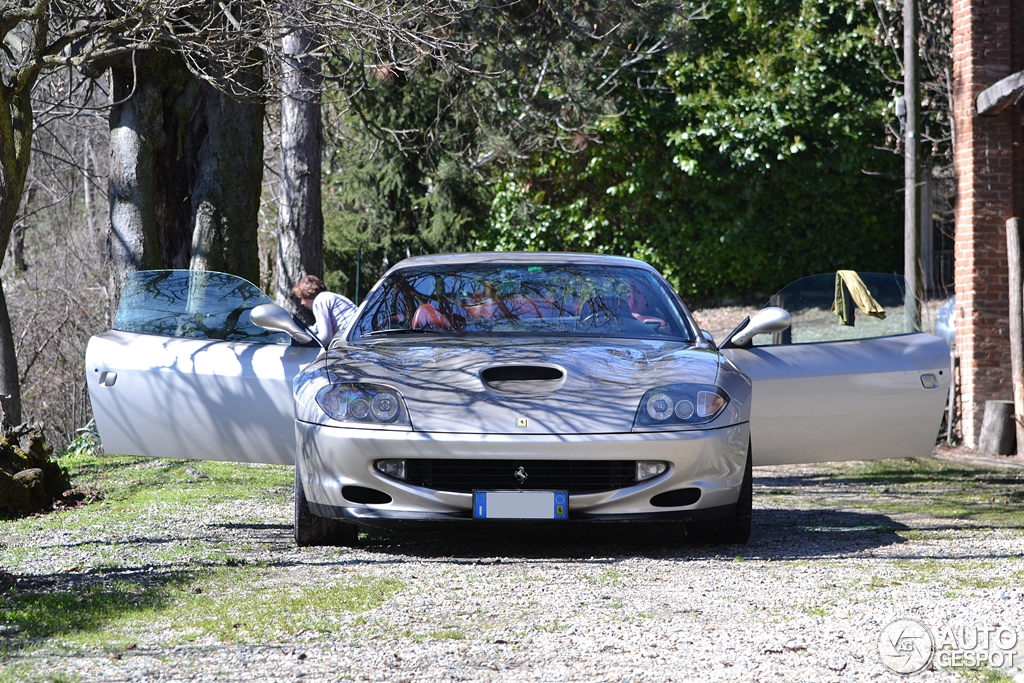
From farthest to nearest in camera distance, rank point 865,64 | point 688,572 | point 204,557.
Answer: point 865,64, point 204,557, point 688,572

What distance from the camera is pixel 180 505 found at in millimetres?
7801

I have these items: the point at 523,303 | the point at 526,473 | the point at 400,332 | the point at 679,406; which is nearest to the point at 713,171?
the point at 523,303

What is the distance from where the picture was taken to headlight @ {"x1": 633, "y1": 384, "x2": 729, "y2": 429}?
567 cm

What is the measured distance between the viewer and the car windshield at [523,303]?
6570 millimetres

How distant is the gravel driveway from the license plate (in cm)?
25

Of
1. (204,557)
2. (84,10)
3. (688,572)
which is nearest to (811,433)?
(688,572)

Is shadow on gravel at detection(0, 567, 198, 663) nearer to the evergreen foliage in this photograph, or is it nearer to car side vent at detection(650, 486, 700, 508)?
car side vent at detection(650, 486, 700, 508)

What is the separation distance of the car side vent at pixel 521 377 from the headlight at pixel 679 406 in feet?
1.40

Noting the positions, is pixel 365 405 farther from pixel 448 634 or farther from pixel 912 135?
pixel 912 135

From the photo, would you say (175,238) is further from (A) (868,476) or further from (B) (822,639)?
(B) (822,639)

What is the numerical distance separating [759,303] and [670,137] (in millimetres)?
3501

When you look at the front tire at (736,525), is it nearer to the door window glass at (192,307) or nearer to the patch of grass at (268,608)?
the patch of grass at (268,608)

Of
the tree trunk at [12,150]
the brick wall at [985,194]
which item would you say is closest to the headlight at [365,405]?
the tree trunk at [12,150]

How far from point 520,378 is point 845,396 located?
1982mm
